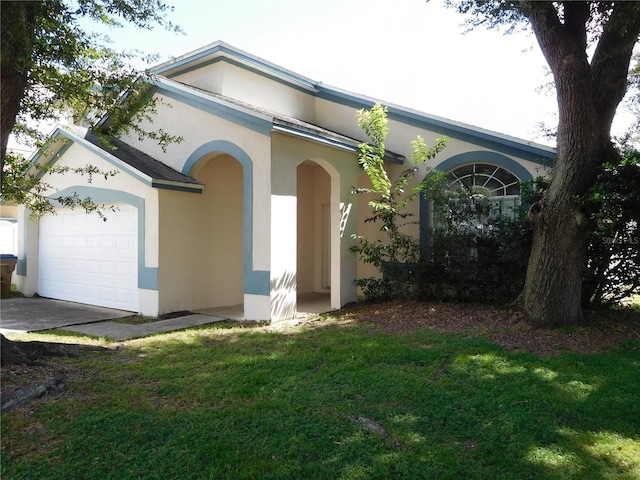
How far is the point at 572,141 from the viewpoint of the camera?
759cm

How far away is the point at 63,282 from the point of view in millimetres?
12414

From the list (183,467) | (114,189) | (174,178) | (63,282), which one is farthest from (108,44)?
(63,282)

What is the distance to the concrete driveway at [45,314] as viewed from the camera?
8984 mm

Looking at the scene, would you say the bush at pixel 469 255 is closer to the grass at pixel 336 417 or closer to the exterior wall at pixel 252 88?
the grass at pixel 336 417

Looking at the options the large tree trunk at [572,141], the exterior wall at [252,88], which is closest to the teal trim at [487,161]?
the large tree trunk at [572,141]

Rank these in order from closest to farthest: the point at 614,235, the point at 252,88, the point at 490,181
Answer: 1. the point at 614,235
2. the point at 490,181
3. the point at 252,88

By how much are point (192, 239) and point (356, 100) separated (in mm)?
6136

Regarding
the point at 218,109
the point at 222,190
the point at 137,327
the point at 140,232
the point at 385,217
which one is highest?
the point at 218,109

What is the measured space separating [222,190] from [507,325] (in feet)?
23.3

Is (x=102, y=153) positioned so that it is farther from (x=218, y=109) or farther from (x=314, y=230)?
(x=314, y=230)

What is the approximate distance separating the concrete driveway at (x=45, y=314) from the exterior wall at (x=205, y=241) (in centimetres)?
129

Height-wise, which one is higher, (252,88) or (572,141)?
(252,88)

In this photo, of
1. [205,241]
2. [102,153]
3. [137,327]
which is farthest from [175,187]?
[137,327]

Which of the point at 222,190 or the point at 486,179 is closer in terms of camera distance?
the point at 222,190
